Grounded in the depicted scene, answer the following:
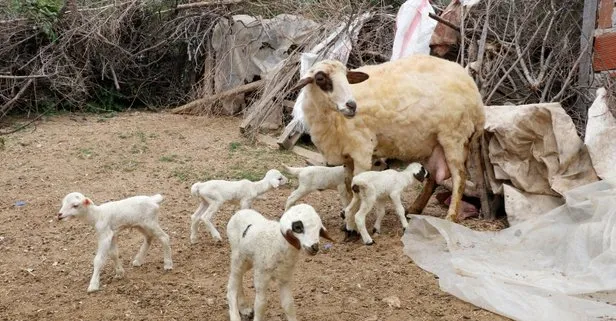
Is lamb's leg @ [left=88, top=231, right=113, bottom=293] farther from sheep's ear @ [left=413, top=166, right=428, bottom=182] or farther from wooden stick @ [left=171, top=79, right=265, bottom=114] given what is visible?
wooden stick @ [left=171, top=79, right=265, bottom=114]

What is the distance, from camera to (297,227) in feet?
11.9

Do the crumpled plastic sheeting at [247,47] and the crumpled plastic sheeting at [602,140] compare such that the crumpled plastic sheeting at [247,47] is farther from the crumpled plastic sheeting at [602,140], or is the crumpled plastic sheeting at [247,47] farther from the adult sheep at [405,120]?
the crumpled plastic sheeting at [602,140]

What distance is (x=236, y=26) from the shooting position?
38.0 feet

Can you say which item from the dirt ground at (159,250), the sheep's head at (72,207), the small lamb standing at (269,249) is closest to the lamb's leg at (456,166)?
the dirt ground at (159,250)

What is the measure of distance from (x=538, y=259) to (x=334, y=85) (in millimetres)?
2127

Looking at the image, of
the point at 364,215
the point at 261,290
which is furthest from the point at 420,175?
the point at 261,290

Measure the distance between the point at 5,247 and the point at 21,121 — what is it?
5.53m

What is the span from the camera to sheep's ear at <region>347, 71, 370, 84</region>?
6071 millimetres

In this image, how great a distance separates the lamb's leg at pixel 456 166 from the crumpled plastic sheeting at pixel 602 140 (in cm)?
109

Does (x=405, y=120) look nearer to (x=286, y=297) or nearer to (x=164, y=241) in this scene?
(x=164, y=241)

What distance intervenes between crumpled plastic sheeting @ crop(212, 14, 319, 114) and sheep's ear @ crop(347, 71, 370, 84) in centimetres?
491

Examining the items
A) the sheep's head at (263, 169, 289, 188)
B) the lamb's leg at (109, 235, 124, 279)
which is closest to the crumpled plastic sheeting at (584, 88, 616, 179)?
the sheep's head at (263, 169, 289, 188)

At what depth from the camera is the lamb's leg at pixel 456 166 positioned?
633cm

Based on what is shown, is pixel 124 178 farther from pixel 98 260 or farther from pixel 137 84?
pixel 137 84
